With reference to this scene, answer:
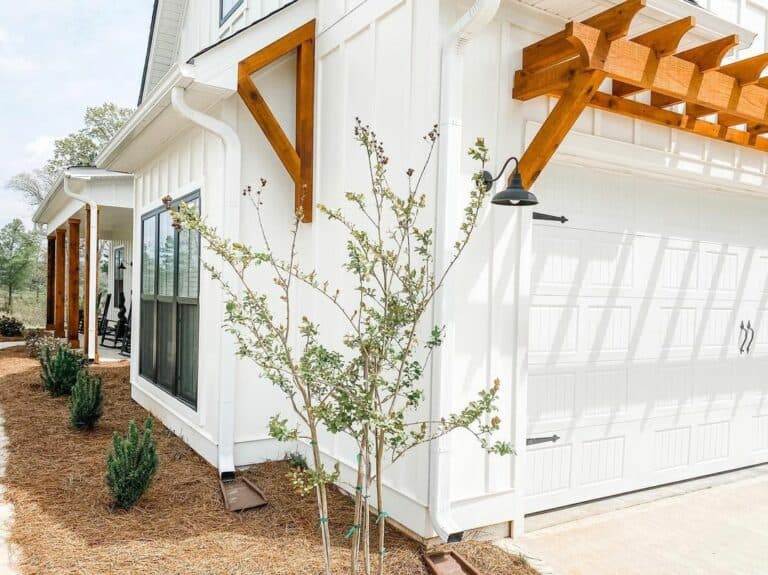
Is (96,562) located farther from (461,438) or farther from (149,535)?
(461,438)


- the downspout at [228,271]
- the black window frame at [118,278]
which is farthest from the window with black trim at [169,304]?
the black window frame at [118,278]

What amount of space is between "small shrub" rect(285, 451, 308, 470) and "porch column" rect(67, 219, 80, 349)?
306 inches

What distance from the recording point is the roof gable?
8.39m

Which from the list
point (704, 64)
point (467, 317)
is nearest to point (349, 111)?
point (467, 317)

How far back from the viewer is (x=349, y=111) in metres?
3.78

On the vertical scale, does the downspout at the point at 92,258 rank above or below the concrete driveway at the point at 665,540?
above

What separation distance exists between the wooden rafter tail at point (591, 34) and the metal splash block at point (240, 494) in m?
3.12

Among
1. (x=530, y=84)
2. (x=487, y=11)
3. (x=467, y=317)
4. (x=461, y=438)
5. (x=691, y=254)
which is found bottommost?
(x=461, y=438)

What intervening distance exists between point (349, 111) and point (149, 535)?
2844mm

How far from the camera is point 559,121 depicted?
287 cm

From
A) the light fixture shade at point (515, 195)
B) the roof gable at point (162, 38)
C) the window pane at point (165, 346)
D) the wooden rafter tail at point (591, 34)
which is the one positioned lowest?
the window pane at point (165, 346)

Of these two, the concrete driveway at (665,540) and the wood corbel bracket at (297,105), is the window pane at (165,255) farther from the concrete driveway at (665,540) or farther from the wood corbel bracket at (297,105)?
the concrete driveway at (665,540)

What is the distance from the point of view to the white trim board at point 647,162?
3.48 m

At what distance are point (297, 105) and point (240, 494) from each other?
277cm
